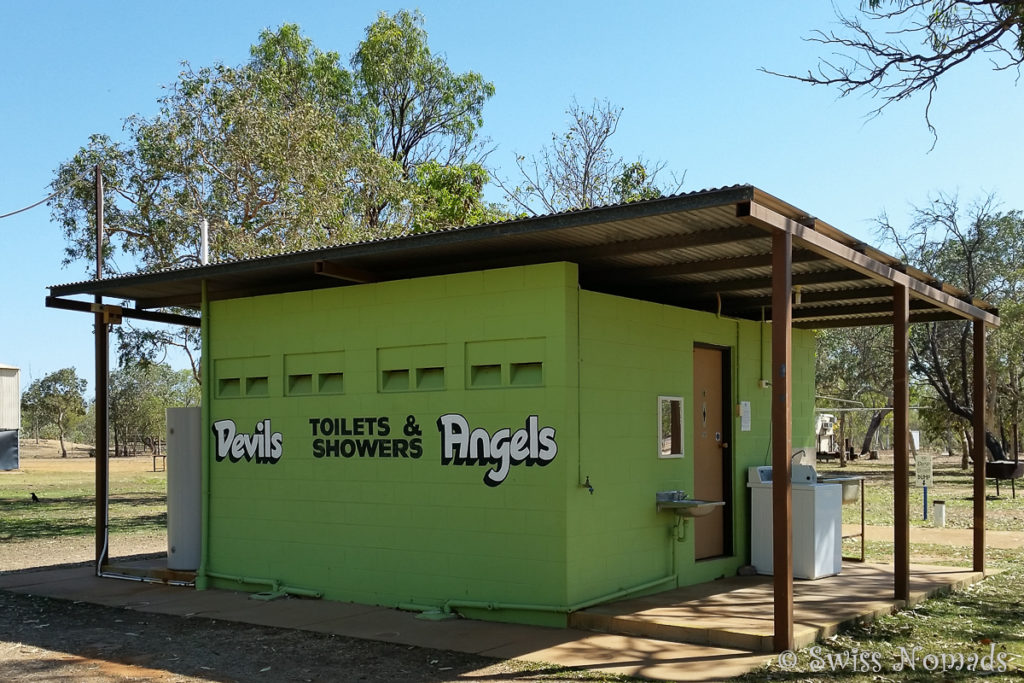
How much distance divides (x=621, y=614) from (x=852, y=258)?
3590mm

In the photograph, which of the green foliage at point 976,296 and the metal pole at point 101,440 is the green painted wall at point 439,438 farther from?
the green foliage at point 976,296

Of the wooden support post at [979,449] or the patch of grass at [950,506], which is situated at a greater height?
the wooden support post at [979,449]

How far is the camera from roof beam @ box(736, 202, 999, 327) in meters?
6.98

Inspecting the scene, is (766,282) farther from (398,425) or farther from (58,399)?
(58,399)

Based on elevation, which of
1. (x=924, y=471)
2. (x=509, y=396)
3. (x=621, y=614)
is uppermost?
(x=509, y=396)

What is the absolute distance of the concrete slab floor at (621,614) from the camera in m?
7.16

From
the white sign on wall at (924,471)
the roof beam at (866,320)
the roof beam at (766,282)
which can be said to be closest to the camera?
the roof beam at (766,282)

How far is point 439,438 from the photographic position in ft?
30.1

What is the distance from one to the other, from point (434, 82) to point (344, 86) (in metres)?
3.85

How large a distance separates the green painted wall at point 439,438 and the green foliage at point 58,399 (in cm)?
5777

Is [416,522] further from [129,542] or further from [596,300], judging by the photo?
[129,542]

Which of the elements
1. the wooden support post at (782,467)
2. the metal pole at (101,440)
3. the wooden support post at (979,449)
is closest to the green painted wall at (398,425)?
the metal pole at (101,440)

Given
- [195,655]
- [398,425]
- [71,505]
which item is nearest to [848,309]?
[398,425]

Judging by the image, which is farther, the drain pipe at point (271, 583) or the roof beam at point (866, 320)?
the roof beam at point (866, 320)
